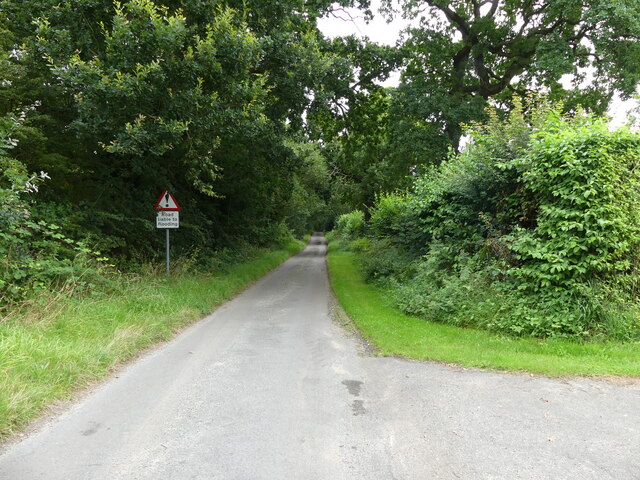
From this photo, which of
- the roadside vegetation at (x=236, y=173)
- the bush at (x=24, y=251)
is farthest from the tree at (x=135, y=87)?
the bush at (x=24, y=251)

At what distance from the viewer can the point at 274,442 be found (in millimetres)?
3387

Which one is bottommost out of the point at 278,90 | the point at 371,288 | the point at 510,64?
the point at 371,288

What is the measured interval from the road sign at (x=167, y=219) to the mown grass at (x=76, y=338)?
1.93 m

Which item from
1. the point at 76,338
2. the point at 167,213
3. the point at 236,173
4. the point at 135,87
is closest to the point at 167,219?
the point at 167,213

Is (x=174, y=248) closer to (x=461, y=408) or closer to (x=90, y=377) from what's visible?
(x=90, y=377)

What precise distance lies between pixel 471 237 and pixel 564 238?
255cm

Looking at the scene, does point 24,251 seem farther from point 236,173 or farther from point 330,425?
point 236,173

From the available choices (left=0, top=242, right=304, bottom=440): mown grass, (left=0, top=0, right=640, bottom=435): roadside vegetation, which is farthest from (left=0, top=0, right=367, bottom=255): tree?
(left=0, top=242, right=304, bottom=440): mown grass

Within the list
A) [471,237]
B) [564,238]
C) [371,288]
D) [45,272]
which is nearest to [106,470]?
[45,272]

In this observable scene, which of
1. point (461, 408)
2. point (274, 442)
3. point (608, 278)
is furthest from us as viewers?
point (608, 278)

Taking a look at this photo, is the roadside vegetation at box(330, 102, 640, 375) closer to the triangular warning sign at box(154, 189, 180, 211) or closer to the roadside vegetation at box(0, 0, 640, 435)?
the roadside vegetation at box(0, 0, 640, 435)

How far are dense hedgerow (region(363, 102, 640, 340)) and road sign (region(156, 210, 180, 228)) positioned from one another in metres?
6.55

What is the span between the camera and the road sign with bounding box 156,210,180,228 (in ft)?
34.7

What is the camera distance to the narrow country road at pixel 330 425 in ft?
9.86
